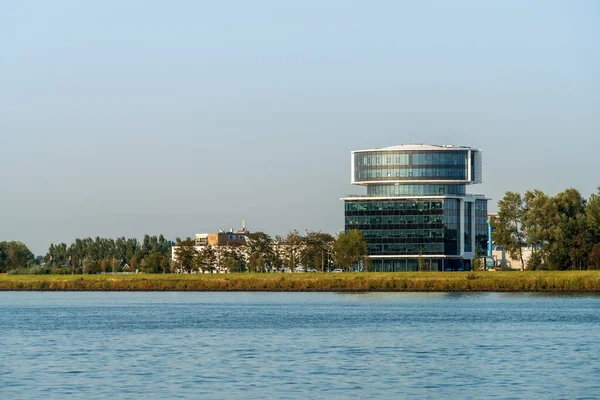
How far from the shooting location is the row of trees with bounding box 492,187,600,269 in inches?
5792

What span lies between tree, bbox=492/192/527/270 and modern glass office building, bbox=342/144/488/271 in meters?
25.9

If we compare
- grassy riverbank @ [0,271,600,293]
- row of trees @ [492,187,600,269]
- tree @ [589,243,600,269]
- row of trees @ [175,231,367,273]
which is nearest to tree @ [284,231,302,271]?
row of trees @ [175,231,367,273]

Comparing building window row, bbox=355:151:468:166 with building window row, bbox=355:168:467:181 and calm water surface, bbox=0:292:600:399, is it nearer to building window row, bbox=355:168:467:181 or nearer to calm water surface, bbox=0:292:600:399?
building window row, bbox=355:168:467:181

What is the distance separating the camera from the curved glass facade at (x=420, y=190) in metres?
193

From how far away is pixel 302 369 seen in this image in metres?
46.4

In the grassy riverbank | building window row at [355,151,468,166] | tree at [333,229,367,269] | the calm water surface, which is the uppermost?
building window row at [355,151,468,166]

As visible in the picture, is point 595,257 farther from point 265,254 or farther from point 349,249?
point 265,254

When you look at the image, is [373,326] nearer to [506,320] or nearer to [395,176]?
[506,320]

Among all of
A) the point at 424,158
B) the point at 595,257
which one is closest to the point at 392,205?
the point at 424,158

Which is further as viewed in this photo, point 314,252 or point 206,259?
point 206,259

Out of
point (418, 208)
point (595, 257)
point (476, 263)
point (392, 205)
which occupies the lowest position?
point (476, 263)

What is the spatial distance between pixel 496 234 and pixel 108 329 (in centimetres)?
9905

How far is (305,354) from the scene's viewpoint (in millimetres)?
52719

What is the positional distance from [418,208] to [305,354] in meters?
139
